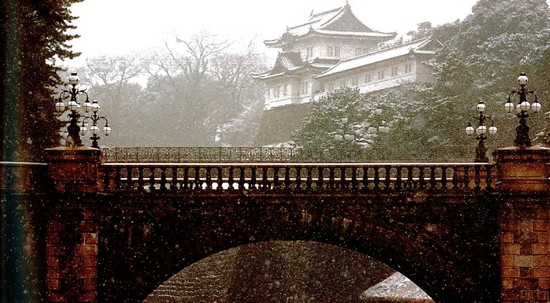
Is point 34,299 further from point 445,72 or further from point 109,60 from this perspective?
point 109,60

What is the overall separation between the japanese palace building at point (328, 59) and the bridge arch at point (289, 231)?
3438 centimetres

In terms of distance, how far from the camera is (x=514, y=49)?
42156 mm

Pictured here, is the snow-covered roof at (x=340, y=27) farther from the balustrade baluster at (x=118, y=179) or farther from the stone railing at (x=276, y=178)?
the balustrade baluster at (x=118, y=179)

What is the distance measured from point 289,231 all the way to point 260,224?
0.77 meters

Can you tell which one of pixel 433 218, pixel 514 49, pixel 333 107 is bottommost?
pixel 433 218

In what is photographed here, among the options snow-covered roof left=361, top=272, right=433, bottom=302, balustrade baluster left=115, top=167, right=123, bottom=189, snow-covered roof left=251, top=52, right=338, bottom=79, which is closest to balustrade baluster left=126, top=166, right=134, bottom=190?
balustrade baluster left=115, top=167, right=123, bottom=189

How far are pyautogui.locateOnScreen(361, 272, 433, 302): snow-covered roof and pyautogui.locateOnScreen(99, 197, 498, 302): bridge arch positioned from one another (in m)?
9.10

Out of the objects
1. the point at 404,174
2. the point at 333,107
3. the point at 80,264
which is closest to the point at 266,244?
the point at 404,174

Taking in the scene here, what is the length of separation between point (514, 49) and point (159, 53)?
4392cm

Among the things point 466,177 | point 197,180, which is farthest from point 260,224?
point 466,177

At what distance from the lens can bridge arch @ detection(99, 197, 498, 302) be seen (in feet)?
67.5

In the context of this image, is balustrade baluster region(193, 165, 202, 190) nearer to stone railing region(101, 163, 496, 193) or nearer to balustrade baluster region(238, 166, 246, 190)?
stone railing region(101, 163, 496, 193)

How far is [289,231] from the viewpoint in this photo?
21.0m

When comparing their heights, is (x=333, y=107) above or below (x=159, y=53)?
below
